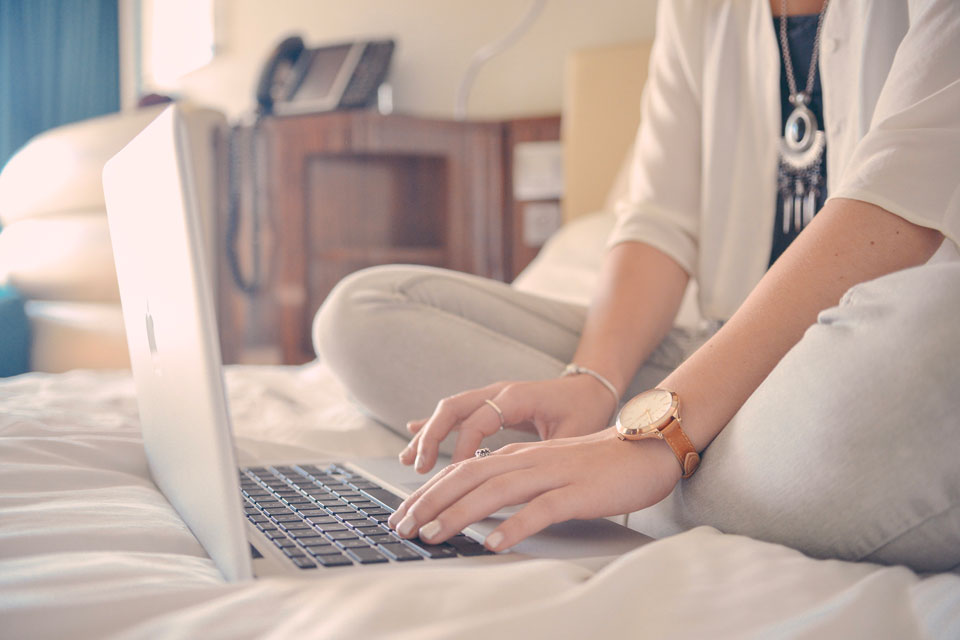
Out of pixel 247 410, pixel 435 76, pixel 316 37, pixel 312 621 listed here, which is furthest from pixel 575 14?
pixel 312 621

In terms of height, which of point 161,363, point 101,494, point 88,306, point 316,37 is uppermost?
point 316,37

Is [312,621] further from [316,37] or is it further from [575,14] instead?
[316,37]

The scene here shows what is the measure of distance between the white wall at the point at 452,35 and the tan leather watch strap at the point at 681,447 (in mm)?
1922

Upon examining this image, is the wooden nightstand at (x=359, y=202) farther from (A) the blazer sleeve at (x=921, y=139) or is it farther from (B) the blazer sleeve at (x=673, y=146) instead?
(A) the blazer sleeve at (x=921, y=139)

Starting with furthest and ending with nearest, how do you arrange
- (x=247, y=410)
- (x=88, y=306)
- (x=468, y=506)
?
(x=88, y=306) → (x=247, y=410) → (x=468, y=506)

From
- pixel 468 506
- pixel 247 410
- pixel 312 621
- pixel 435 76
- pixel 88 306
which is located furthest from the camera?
pixel 435 76

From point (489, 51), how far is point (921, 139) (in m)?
1.90

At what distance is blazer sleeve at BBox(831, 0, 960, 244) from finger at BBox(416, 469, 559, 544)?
0.35 m

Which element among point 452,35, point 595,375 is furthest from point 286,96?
point 595,375

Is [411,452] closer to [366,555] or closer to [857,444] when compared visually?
[366,555]

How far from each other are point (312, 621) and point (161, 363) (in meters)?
0.24

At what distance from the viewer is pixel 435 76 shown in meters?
2.81

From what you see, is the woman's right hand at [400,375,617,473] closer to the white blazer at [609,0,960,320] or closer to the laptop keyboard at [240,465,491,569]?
the laptop keyboard at [240,465,491,569]

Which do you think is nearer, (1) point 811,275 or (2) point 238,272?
(1) point 811,275
